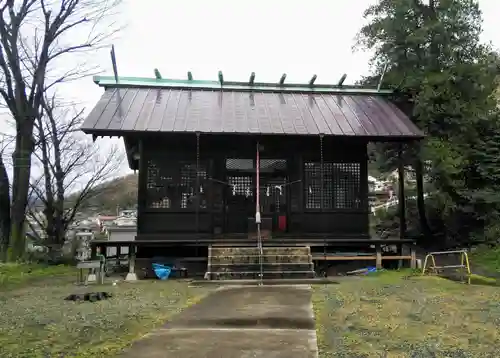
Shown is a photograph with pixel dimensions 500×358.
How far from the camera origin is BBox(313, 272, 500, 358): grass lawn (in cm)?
464

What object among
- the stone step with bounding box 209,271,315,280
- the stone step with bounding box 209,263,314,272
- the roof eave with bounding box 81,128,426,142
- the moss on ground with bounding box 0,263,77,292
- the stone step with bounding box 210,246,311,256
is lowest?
the moss on ground with bounding box 0,263,77,292

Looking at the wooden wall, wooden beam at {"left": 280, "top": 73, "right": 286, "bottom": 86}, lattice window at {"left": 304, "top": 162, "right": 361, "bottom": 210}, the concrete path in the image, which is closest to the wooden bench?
the wooden wall

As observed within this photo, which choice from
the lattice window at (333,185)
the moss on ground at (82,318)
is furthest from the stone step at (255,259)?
the lattice window at (333,185)

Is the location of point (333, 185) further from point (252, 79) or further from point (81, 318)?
point (81, 318)

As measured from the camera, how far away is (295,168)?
1459 cm

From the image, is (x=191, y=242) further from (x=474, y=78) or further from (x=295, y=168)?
(x=474, y=78)

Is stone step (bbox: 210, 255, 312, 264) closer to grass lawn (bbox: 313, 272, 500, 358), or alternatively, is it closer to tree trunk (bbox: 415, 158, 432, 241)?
grass lawn (bbox: 313, 272, 500, 358)

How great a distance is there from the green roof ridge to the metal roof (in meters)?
0.11

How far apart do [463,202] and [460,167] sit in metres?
1.41

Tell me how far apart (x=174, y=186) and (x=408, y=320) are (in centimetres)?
927

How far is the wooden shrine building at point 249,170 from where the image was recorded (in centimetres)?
1376

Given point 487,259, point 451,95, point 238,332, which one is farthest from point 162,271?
point 451,95

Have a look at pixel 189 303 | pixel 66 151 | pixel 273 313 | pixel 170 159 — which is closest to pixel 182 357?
pixel 273 313

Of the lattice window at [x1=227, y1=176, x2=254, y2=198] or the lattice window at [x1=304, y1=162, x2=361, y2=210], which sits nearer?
the lattice window at [x1=304, y1=162, x2=361, y2=210]
